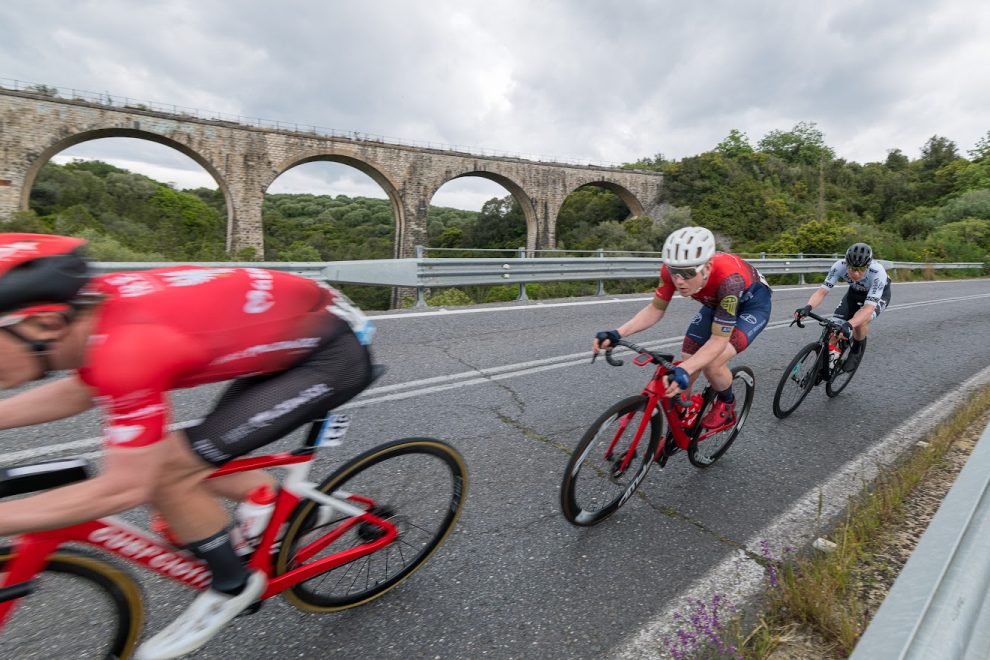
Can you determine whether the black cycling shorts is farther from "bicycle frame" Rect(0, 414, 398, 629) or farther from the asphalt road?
the asphalt road

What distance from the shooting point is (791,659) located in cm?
180

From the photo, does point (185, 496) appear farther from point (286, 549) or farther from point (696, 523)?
point (696, 523)

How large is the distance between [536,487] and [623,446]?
1.91 feet

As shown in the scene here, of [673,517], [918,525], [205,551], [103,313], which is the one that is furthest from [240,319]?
[918,525]

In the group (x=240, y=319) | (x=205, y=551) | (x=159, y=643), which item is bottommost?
(x=159, y=643)

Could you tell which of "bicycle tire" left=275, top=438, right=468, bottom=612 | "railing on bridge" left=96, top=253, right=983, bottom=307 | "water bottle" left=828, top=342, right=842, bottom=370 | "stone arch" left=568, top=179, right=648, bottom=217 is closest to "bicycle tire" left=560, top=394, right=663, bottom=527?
"bicycle tire" left=275, top=438, right=468, bottom=612

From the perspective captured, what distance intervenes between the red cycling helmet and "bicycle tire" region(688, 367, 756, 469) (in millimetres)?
3178

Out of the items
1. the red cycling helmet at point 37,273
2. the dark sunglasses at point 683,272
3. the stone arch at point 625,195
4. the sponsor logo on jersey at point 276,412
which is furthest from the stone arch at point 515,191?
the red cycling helmet at point 37,273

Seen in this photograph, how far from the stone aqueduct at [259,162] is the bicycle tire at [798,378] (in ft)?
95.8

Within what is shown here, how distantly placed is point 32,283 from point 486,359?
174 inches

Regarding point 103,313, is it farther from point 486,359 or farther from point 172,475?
point 486,359

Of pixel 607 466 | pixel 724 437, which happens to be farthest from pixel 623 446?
pixel 724 437

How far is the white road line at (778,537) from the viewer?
2002mm

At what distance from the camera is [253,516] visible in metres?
1.79
